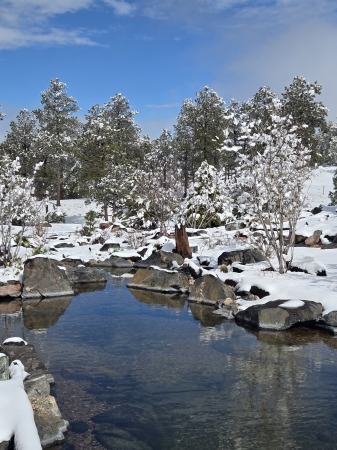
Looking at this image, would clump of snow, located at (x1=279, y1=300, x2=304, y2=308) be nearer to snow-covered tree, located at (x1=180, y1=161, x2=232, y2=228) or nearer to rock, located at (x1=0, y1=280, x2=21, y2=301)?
rock, located at (x1=0, y1=280, x2=21, y2=301)

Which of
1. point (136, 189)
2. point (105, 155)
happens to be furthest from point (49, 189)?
point (136, 189)

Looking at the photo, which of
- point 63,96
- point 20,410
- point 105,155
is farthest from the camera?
point 63,96

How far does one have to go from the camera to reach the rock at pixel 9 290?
1468 cm

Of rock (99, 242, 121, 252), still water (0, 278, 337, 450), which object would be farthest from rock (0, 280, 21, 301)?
rock (99, 242, 121, 252)

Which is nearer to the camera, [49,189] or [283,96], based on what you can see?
[283,96]

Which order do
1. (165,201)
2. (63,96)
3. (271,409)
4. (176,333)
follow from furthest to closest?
1. (63,96)
2. (165,201)
3. (176,333)
4. (271,409)

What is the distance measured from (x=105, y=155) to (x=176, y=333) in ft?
99.3

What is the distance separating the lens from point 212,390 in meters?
7.72

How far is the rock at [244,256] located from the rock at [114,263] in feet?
16.0

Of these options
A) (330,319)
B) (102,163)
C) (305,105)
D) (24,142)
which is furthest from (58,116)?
(330,319)

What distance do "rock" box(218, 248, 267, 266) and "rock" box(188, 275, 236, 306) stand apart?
2.99 metres

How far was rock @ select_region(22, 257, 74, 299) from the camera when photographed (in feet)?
48.9

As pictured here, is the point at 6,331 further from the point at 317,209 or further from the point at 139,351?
the point at 317,209

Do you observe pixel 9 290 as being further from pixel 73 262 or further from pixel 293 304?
pixel 293 304
